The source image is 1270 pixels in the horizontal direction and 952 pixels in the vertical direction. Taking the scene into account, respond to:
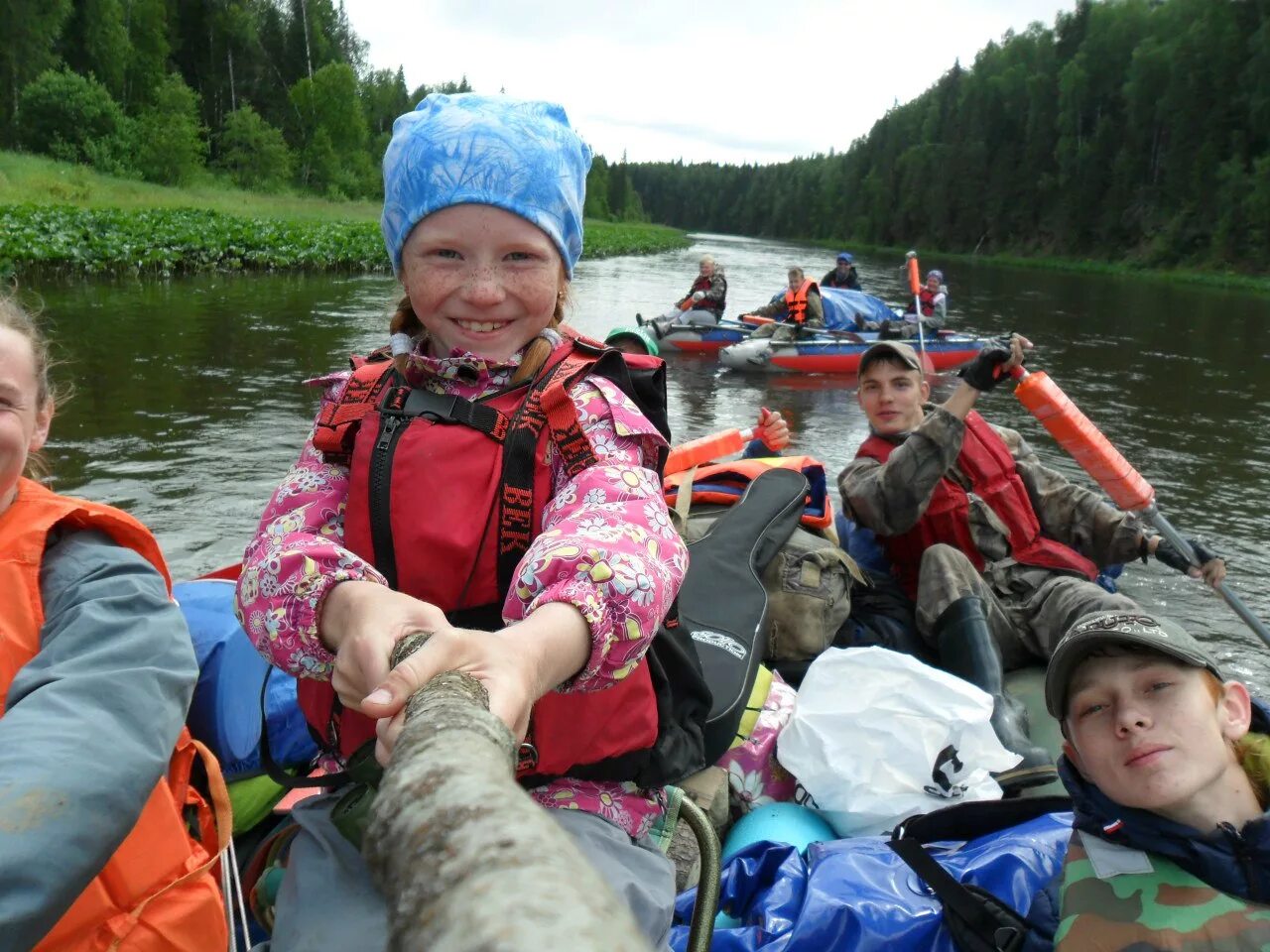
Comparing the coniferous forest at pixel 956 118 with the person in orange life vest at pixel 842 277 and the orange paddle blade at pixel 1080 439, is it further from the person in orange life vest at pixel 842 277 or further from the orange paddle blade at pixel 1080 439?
the orange paddle blade at pixel 1080 439

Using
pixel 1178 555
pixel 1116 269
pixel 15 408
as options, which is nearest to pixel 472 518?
pixel 15 408

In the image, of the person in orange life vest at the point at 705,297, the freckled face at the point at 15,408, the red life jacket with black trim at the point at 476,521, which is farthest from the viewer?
the person in orange life vest at the point at 705,297

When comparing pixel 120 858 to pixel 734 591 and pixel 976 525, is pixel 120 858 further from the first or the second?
pixel 976 525

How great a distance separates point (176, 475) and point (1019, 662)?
7227 mm

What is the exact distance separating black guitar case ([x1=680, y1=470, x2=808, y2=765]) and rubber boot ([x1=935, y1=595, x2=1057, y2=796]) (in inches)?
30.6

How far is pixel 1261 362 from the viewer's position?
18.7 m

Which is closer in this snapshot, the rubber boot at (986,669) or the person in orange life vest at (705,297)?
the rubber boot at (986,669)

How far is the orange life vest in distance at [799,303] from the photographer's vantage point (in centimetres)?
1723

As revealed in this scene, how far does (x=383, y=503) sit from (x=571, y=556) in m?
0.52

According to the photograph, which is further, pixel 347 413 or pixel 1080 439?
pixel 1080 439

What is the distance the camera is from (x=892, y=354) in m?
5.09

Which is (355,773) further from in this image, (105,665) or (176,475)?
(176,475)

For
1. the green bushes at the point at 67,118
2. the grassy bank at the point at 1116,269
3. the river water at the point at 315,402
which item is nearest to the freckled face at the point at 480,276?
the river water at the point at 315,402

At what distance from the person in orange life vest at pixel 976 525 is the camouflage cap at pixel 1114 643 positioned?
4.72ft
